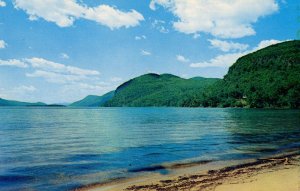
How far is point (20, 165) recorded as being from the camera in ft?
79.3

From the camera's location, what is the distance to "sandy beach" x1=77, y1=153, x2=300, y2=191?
1601 centimetres

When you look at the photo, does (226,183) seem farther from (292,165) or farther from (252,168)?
(292,165)

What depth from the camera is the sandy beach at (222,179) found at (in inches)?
630

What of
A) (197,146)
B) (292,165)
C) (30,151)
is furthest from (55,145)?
(292,165)

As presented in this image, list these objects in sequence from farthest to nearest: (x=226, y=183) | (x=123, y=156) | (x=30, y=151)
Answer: (x=30, y=151)
(x=123, y=156)
(x=226, y=183)

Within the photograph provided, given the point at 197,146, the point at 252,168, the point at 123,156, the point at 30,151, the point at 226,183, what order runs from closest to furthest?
the point at 226,183, the point at 252,168, the point at 123,156, the point at 30,151, the point at 197,146

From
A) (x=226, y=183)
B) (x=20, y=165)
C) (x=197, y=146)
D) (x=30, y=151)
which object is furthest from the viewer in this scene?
(x=197, y=146)

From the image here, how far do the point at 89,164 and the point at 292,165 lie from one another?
1315 centimetres

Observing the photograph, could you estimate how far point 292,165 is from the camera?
21.8 metres

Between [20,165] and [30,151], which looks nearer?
[20,165]

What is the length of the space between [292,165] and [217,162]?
506 cm

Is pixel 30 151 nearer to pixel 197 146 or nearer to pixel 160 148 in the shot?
pixel 160 148

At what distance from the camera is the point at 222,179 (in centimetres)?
1808

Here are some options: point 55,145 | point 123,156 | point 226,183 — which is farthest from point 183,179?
point 55,145
